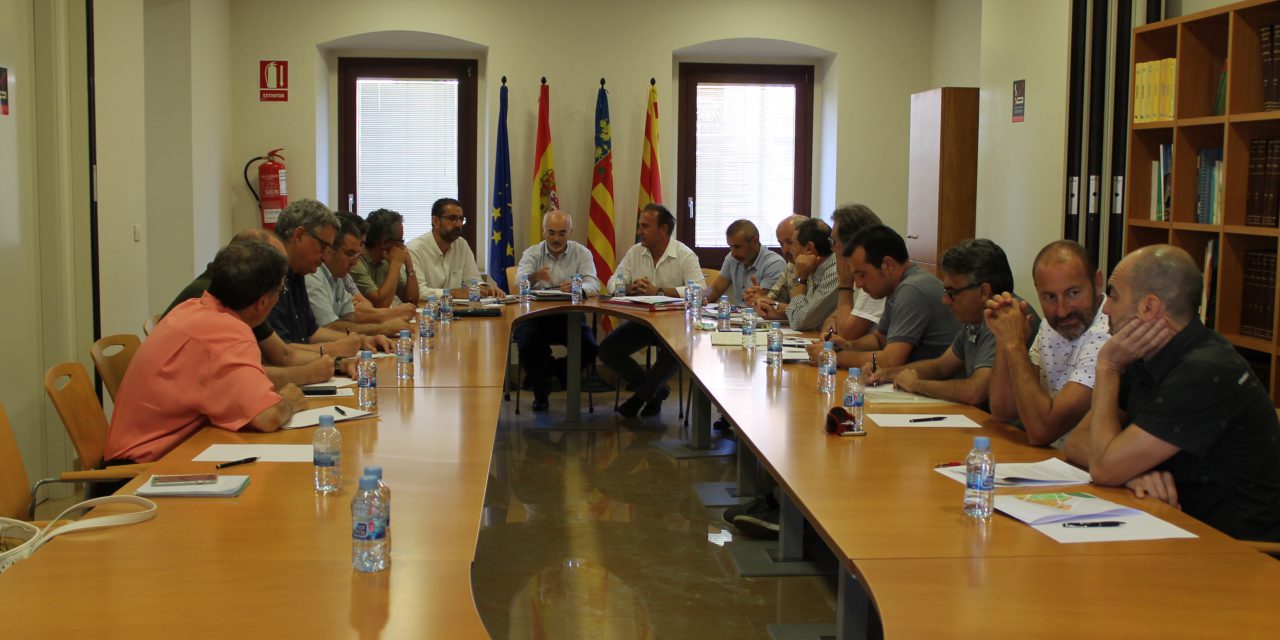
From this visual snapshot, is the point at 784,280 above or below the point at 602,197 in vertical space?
below

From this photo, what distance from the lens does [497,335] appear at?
5.69 meters

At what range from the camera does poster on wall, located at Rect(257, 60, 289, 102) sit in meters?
8.16

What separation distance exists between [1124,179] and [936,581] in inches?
145

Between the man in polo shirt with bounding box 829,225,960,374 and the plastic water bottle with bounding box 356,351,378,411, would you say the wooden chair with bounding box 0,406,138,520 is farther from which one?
the man in polo shirt with bounding box 829,225,960,374

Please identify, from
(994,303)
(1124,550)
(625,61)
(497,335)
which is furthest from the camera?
(625,61)

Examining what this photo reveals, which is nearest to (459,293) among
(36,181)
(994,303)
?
(36,181)

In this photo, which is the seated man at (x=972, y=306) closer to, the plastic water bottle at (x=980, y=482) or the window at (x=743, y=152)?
the plastic water bottle at (x=980, y=482)

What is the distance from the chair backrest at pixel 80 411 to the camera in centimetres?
334

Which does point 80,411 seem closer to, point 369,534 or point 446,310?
point 369,534

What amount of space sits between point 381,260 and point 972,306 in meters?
4.01

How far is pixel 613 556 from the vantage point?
4.52 meters

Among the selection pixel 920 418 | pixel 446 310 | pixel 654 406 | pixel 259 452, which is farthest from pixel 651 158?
pixel 259 452

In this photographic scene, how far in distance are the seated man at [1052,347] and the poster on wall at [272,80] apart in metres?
6.10

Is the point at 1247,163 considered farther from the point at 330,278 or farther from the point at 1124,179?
the point at 330,278
